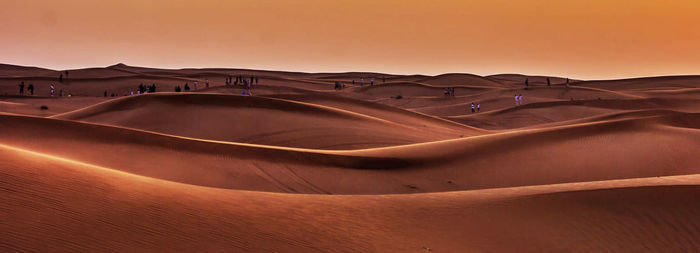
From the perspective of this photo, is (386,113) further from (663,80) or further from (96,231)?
(663,80)

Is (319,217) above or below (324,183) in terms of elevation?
above

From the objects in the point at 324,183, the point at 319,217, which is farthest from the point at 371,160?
the point at 319,217

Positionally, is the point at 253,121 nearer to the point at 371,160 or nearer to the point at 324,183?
the point at 371,160

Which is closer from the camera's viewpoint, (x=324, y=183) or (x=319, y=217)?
(x=319, y=217)

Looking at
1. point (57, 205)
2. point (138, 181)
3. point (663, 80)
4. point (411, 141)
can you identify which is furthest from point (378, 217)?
point (663, 80)

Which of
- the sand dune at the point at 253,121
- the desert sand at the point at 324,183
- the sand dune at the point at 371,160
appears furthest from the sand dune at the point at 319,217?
the sand dune at the point at 253,121

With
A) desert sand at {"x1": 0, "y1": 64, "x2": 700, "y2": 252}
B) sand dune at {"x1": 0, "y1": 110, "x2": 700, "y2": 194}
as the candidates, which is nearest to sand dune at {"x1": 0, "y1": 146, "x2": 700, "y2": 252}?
desert sand at {"x1": 0, "y1": 64, "x2": 700, "y2": 252}

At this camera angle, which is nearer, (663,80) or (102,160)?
(102,160)

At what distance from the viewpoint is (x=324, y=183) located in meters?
11.2

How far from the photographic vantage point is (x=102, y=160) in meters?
10.9

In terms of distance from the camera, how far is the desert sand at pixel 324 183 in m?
4.65

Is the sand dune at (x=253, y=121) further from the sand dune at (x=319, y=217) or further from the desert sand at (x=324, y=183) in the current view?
the sand dune at (x=319, y=217)

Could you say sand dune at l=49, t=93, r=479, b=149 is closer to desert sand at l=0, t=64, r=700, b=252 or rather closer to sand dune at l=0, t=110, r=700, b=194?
desert sand at l=0, t=64, r=700, b=252

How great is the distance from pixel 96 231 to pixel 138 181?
1.97m
